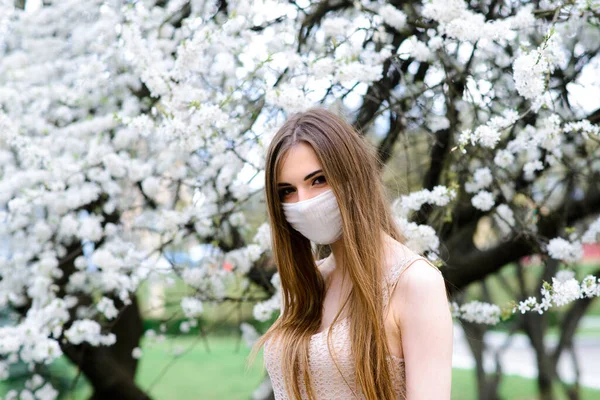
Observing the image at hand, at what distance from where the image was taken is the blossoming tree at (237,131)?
2871 millimetres

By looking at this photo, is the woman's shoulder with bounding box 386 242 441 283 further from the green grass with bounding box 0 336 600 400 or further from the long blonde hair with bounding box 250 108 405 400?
the green grass with bounding box 0 336 600 400

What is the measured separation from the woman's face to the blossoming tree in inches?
30.0

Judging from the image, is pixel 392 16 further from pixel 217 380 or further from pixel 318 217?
pixel 217 380

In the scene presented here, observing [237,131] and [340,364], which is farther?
[237,131]

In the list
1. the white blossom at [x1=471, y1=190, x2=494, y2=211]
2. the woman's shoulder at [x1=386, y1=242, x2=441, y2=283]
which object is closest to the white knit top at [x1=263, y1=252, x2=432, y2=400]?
the woman's shoulder at [x1=386, y1=242, x2=441, y2=283]

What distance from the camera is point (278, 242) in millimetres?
2123

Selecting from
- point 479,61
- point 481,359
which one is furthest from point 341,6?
point 481,359

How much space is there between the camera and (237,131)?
305 cm

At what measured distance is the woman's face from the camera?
1877 millimetres

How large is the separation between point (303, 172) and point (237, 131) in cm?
122

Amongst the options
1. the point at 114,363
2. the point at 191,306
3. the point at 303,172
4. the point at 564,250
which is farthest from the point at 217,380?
the point at 303,172

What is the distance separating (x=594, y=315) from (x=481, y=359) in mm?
17834

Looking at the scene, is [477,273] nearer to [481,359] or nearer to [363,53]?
[363,53]

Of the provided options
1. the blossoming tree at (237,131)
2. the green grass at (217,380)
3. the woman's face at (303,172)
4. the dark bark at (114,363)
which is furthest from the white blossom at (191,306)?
the green grass at (217,380)
